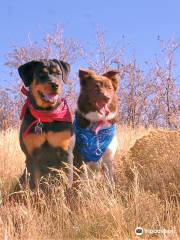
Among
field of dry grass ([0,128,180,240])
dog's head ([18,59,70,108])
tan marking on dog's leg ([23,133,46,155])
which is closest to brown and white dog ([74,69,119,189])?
field of dry grass ([0,128,180,240])

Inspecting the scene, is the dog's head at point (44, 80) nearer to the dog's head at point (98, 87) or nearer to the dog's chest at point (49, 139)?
the dog's chest at point (49, 139)

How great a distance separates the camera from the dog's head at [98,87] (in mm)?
6844

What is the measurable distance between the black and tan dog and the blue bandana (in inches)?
24.1

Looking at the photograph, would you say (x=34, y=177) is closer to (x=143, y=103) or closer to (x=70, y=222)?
(x=70, y=222)

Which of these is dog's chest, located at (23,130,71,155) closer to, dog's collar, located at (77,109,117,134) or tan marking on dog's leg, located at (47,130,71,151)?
tan marking on dog's leg, located at (47,130,71,151)

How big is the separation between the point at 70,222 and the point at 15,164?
292 centimetres

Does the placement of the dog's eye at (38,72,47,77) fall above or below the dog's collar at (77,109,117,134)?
above

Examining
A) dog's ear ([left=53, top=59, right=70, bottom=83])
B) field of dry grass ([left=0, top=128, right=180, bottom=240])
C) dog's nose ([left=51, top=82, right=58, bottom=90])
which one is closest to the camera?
field of dry grass ([left=0, top=128, right=180, bottom=240])

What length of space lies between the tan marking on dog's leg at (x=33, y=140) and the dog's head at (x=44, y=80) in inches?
15.0

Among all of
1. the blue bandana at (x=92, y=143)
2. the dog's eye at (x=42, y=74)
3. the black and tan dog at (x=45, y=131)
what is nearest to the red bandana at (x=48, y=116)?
the black and tan dog at (x=45, y=131)

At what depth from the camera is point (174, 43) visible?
2059 cm

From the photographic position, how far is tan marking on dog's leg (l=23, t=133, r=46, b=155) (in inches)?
240

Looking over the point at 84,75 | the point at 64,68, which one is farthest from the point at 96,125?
the point at 64,68

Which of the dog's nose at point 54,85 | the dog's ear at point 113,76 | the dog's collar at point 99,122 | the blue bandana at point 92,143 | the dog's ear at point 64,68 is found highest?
the dog's ear at point 64,68
